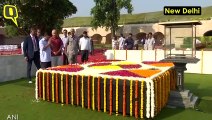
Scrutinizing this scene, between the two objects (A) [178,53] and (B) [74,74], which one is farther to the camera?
(A) [178,53]

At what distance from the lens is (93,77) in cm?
711

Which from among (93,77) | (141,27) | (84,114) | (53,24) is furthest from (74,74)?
(141,27)

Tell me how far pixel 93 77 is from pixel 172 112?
2043 millimetres

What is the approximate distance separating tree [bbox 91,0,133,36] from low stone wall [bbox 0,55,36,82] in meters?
38.0

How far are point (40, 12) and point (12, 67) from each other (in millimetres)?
25358

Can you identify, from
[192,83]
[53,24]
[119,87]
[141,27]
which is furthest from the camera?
[141,27]

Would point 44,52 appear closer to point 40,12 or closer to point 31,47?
point 31,47

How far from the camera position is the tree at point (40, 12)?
3588cm

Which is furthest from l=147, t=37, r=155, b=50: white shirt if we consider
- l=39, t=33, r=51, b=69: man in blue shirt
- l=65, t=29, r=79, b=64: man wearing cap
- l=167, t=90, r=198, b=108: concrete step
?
l=167, t=90, r=198, b=108: concrete step

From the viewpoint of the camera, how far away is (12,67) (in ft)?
40.6

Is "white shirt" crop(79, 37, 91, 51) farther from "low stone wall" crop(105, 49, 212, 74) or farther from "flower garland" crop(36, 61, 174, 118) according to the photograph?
"flower garland" crop(36, 61, 174, 118)

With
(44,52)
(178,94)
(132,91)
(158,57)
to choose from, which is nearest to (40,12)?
(158,57)

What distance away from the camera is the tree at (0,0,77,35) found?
35875 millimetres

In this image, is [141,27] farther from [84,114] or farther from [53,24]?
[84,114]
